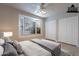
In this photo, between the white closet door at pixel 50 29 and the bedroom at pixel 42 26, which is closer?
the bedroom at pixel 42 26

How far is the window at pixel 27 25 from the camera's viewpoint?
4.57 feet

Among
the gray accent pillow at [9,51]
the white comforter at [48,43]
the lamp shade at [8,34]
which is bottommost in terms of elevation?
the gray accent pillow at [9,51]

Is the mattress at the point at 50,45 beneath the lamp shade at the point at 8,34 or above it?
beneath

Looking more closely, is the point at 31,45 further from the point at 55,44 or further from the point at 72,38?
the point at 72,38

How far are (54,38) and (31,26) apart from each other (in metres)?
0.42

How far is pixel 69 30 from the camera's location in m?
1.40

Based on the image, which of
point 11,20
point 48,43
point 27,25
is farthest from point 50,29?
point 11,20

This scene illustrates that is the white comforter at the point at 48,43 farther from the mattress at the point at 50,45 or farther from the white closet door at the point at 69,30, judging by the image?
the white closet door at the point at 69,30

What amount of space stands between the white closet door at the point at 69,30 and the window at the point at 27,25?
367 millimetres

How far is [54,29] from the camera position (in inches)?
57.7

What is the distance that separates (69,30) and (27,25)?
633mm

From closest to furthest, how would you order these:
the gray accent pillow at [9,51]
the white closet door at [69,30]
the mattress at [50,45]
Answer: the gray accent pillow at [9,51] < the white closet door at [69,30] < the mattress at [50,45]

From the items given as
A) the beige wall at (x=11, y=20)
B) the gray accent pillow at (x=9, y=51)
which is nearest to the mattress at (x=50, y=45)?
the beige wall at (x=11, y=20)

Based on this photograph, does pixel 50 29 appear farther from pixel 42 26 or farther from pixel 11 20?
pixel 11 20
